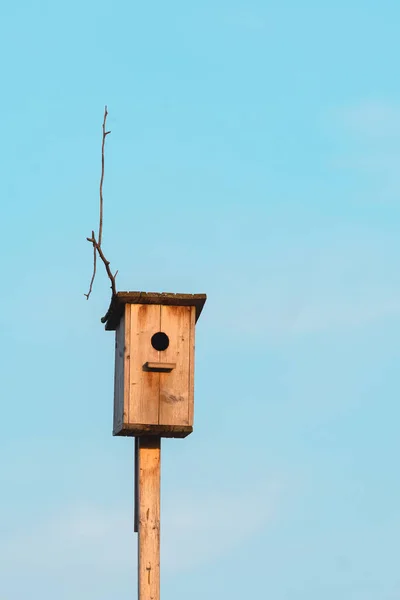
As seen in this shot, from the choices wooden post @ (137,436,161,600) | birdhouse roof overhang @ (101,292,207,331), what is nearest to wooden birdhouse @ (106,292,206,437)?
birdhouse roof overhang @ (101,292,207,331)

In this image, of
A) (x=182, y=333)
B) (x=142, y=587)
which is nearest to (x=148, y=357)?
(x=182, y=333)

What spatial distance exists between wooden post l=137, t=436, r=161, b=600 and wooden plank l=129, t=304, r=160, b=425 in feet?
0.96

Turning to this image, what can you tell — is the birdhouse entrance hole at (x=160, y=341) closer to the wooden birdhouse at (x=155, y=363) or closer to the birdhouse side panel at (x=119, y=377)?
the wooden birdhouse at (x=155, y=363)

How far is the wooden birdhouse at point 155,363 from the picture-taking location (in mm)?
8898

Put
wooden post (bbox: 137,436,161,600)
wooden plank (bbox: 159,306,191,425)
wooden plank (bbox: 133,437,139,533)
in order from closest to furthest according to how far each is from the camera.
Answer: wooden post (bbox: 137,436,161,600)
wooden plank (bbox: 159,306,191,425)
wooden plank (bbox: 133,437,139,533)

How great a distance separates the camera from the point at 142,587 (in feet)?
28.8

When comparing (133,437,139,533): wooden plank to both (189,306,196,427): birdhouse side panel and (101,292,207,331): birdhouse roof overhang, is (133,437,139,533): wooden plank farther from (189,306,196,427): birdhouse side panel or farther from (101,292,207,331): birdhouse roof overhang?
(101,292,207,331): birdhouse roof overhang

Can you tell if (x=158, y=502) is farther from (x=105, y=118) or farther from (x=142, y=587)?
(x=105, y=118)

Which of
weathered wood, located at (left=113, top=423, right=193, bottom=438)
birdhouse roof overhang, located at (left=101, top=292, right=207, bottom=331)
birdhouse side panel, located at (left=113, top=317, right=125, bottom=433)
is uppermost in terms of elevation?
birdhouse roof overhang, located at (left=101, top=292, right=207, bottom=331)

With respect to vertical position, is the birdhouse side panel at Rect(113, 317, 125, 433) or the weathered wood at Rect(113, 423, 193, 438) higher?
the birdhouse side panel at Rect(113, 317, 125, 433)

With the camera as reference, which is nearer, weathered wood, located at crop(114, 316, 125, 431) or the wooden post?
the wooden post

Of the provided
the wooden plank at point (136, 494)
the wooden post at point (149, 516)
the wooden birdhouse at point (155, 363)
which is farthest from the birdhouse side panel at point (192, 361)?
the wooden plank at point (136, 494)

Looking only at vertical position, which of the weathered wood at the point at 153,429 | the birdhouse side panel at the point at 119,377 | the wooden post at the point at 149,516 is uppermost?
the birdhouse side panel at the point at 119,377

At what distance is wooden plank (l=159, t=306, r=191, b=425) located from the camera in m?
8.91
